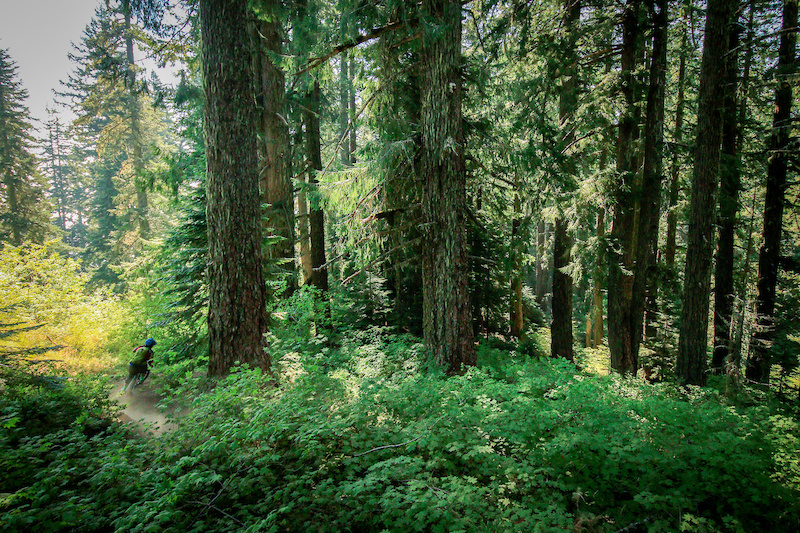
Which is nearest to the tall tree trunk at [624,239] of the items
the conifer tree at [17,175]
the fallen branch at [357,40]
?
the fallen branch at [357,40]

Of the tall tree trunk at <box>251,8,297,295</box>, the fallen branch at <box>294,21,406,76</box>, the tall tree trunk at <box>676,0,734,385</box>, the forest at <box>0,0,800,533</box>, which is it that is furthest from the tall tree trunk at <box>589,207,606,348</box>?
the tall tree trunk at <box>251,8,297,295</box>

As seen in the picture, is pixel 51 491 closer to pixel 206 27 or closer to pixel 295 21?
pixel 206 27

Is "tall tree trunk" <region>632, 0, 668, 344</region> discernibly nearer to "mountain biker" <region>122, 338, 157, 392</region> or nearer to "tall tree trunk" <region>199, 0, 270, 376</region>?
"tall tree trunk" <region>199, 0, 270, 376</region>

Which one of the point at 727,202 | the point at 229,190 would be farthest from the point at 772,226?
the point at 229,190

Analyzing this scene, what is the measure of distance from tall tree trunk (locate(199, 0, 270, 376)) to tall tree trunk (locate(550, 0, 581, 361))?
7222 millimetres

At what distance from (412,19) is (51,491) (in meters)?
8.41

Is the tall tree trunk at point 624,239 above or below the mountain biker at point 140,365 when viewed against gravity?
above

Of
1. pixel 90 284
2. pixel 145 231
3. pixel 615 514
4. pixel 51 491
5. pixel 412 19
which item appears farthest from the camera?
pixel 90 284

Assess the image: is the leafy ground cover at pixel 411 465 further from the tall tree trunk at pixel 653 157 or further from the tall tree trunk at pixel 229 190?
the tall tree trunk at pixel 653 157

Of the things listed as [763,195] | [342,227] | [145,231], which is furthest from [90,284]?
[763,195]

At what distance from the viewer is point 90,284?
2272 cm

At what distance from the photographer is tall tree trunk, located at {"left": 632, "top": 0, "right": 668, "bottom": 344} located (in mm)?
8430

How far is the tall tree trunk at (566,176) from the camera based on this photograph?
8820 millimetres

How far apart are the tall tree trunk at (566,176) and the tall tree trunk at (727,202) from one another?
3.48m
